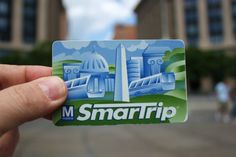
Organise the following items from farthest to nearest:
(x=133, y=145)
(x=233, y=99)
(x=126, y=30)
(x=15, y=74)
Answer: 1. (x=126, y=30)
2. (x=233, y=99)
3. (x=133, y=145)
4. (x=15, y=74)

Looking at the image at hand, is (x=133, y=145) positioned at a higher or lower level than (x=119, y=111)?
lower

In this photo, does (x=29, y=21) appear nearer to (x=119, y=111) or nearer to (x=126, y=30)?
(x=126, y=30)

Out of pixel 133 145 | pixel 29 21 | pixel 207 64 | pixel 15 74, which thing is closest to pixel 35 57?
pixel 29 21

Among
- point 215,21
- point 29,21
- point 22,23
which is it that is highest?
point 29,21

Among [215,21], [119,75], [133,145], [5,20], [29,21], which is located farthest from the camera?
[215,21]

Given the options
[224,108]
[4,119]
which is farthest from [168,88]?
[224,108]

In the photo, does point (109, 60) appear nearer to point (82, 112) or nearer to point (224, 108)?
point (82, 112)
